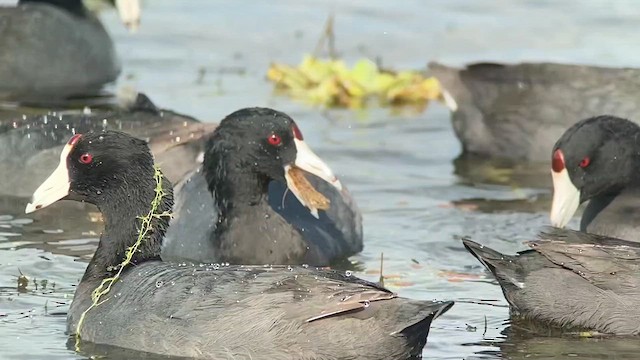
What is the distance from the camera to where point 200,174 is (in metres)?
9.48

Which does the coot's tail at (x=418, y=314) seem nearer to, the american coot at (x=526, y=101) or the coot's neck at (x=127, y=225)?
the coot's neck at (x=127, y=225)

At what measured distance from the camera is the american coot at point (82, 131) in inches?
407

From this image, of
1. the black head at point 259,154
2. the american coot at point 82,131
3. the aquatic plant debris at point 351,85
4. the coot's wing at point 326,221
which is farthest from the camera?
the aquatic plant debris at point 351,85

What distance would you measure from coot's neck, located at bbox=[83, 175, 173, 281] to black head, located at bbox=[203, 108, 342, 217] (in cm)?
120

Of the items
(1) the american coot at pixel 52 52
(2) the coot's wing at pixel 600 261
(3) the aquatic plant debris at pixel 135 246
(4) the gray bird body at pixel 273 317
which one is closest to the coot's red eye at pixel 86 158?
→ (3) the aquatic plant debris at pixel 135 246

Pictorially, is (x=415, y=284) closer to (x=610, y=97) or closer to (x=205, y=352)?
(x=205, y=352)

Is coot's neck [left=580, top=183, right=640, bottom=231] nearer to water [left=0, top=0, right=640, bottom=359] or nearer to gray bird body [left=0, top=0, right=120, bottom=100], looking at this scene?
water [left=0, top=0, right=640, bottom=359]

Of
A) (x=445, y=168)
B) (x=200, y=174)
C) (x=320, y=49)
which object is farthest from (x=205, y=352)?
(x=320, y=49)

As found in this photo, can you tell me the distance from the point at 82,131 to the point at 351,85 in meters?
3.18

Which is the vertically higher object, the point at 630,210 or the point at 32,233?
the point at 630,210

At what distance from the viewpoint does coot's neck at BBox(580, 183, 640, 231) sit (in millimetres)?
9305

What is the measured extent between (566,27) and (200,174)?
20.7 feet

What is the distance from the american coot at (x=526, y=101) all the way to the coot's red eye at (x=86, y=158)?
4.65 metres

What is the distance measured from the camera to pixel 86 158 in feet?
25.4
